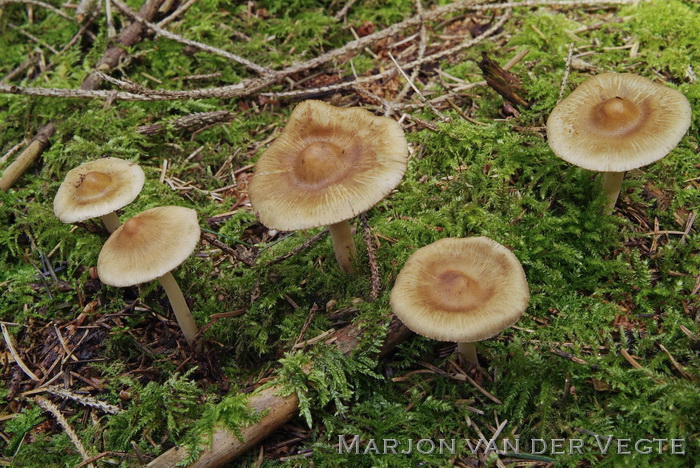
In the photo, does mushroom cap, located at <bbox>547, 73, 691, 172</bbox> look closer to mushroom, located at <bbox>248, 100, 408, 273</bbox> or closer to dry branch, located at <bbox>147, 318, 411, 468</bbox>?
mushroom, located at <bbox>248, 100, 408, 273</bbox>

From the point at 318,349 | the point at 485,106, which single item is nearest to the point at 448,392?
the point at 318,349

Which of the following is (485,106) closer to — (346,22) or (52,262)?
(346,22)

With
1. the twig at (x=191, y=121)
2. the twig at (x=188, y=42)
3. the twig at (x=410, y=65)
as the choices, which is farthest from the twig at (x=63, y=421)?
→ the twig at (x=188, y=42)

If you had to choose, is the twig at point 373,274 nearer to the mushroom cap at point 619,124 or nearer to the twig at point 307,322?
the twig at point 307,322

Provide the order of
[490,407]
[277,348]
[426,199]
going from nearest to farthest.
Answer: [490,407] → [277,348] → [426,199]

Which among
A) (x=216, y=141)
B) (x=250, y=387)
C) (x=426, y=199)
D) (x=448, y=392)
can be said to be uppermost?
(x=216, y=141)

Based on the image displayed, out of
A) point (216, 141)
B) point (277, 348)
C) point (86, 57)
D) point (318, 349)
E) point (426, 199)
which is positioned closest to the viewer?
point (318, 349)

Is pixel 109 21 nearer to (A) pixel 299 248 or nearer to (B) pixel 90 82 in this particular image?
(B) pixel 90 82
